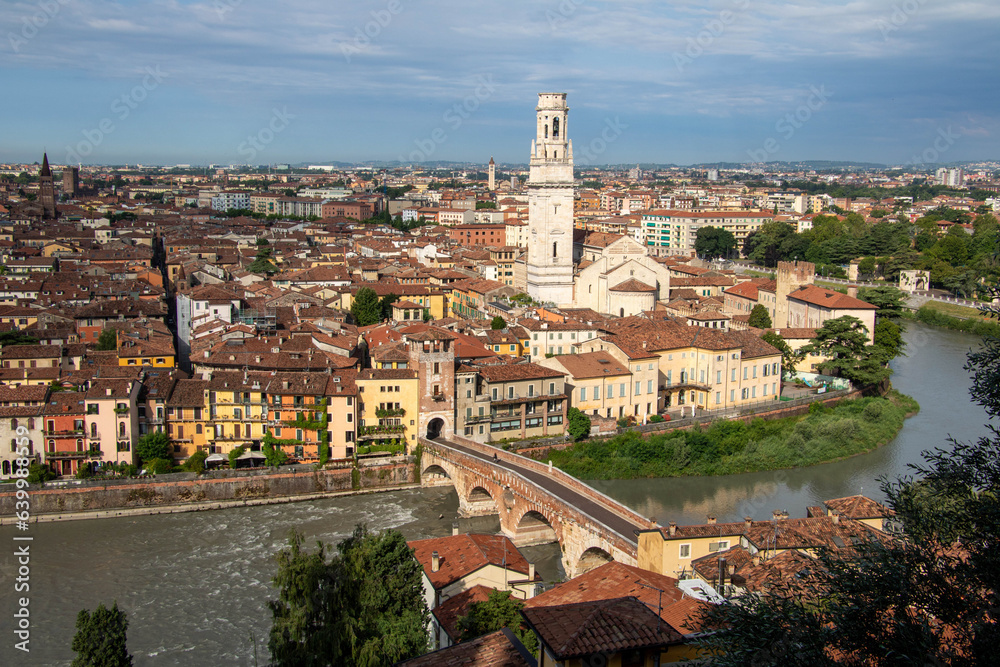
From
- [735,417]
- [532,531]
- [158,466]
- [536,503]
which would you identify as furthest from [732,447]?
[158,466]

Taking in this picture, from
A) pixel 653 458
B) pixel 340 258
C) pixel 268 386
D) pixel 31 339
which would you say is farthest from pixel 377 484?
pixel 340 258

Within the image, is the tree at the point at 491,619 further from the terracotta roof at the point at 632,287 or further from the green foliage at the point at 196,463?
the terracotta roof at the point at 632,287

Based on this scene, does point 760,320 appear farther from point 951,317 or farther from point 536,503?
point 536,503

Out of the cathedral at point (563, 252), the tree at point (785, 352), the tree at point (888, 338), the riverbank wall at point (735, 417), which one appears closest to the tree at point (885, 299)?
the tree at point (888, 338)

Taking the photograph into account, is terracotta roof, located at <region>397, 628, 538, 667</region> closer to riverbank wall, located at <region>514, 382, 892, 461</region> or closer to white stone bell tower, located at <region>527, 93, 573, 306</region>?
riverbank wall, located at <region>514, 382, 892, 461</region>

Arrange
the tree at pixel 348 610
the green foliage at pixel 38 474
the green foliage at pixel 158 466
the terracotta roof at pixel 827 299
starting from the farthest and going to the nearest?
the terracotta roof at pixel 827 299, the green foliage at pixel 158 466, the green foliage at pixel 38 474, the tree at pixel 348 610

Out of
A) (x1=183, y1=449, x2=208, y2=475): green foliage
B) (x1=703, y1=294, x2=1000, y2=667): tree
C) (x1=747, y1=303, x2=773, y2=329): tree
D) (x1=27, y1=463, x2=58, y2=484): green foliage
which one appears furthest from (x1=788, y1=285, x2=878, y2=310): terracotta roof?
(x1=703, y1=294, x2=1000, y2=667): tree

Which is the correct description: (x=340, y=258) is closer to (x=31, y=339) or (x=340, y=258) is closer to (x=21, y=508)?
(x=31, y=339)
